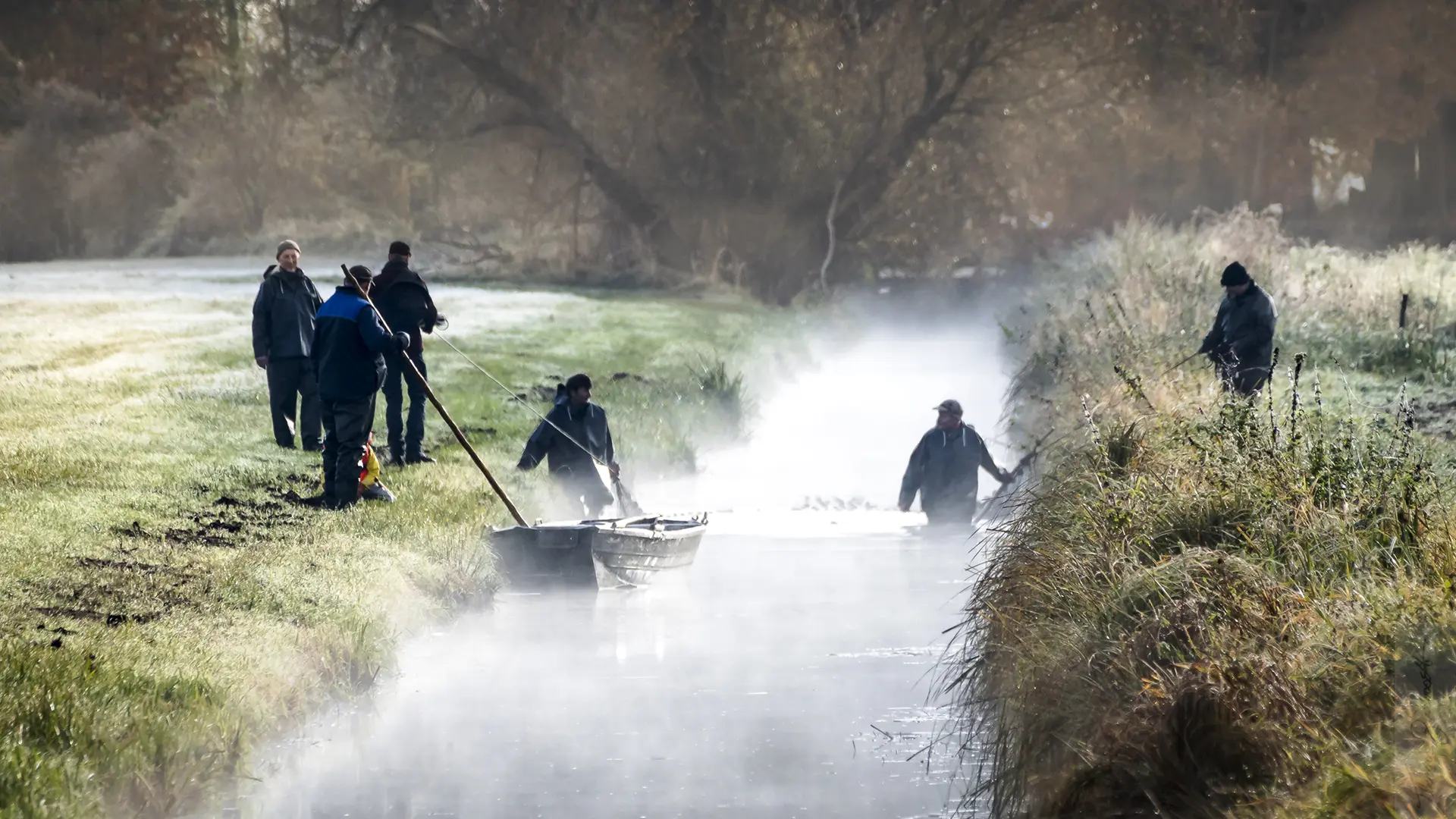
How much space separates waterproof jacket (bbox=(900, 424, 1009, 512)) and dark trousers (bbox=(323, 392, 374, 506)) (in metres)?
5.72

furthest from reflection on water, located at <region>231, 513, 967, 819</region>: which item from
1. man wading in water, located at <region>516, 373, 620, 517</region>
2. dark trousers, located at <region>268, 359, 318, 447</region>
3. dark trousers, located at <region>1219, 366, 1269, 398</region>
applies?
dark trousers, located at <region>268, 359, 318, 447</region>

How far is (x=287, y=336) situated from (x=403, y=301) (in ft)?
3.67

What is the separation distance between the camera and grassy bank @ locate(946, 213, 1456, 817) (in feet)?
21.7

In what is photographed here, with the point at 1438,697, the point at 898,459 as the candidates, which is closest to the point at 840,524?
the point at 898,459

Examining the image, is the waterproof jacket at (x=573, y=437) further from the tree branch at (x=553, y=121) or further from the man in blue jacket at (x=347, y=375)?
the tree branch at (x=553, y=121)

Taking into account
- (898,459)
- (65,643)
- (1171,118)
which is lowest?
(898,459)

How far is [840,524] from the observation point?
2167 centimetres

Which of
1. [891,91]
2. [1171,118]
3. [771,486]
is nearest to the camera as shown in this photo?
[771,486]

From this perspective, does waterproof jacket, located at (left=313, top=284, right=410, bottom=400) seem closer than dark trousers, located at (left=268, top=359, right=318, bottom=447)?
Yes

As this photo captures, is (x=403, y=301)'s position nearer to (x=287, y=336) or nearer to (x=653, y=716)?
(x=287, y=336)

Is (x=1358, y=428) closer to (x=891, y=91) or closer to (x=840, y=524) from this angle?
(x=840, y=524)

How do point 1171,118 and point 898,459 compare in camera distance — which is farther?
point 1171,118

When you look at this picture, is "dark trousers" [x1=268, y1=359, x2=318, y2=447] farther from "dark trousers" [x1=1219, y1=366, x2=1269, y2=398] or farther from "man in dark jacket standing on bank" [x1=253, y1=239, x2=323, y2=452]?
"dark trousers" [x1=1219, y1=366, x2=1269, y2=398]

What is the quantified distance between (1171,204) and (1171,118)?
15.1 feet
